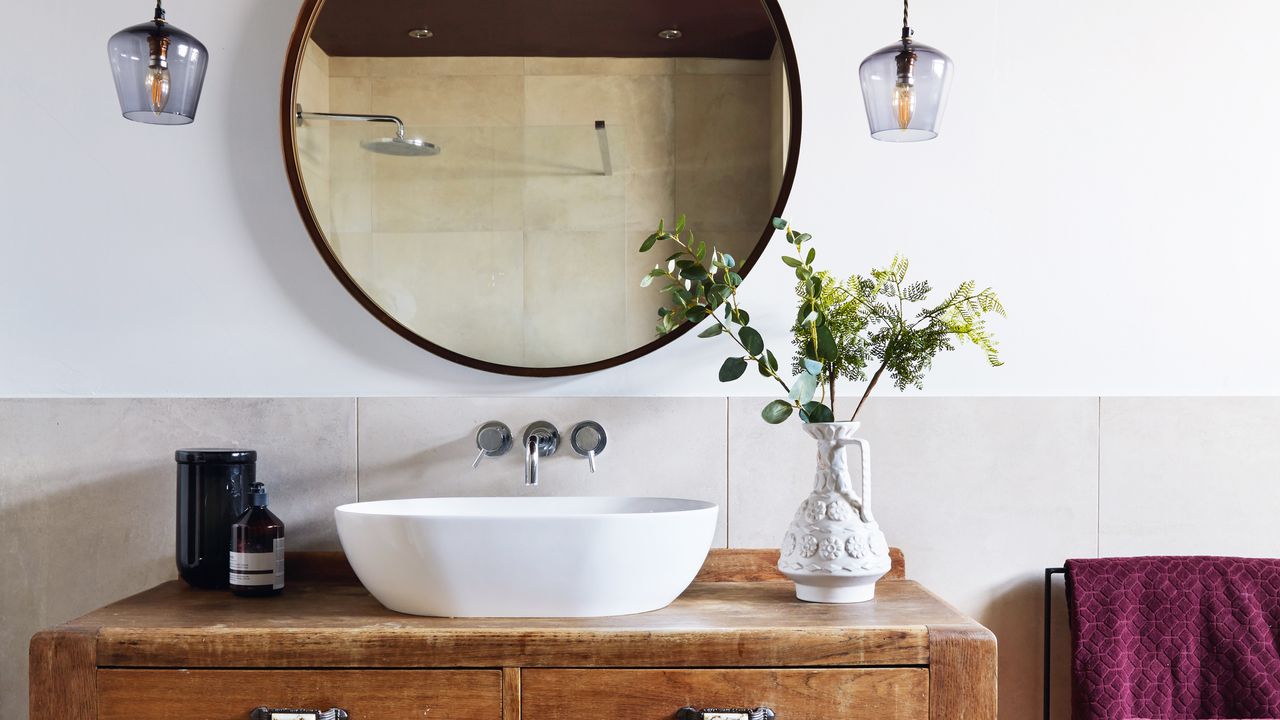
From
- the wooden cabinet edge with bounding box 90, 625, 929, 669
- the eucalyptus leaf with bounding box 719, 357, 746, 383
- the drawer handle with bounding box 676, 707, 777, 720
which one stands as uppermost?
the eucalyptus leaf with bounding box 719, 357, 746, 383

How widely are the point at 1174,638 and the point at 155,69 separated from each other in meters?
1.76

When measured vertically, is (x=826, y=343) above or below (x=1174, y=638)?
above

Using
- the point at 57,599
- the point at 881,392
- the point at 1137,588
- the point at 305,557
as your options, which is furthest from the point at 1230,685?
the point at 57,599

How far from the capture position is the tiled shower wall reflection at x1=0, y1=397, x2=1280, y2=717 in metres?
1.64

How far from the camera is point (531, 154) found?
165 cm

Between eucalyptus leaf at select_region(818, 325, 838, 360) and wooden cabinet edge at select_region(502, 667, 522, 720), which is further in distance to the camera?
eucalyptus leaf at select_region(818, 325, 838, 360)

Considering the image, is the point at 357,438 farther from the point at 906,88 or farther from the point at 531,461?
the point at 906,88

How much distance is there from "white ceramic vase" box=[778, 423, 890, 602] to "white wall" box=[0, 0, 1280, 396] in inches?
11.8

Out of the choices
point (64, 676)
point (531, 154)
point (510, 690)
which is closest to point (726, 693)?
point (510, 690)

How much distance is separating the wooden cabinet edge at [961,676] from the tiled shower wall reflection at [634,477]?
438 millimetres

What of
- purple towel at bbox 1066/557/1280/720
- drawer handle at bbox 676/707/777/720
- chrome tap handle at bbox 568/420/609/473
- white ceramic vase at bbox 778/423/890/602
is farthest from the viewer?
chrome tap handle at bbox 568/420/609/473

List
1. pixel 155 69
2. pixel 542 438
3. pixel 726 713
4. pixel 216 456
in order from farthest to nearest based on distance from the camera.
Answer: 1. pixel 542 438
2. pixel 216 456
3. pixel 155 69
4. pixel 726 713

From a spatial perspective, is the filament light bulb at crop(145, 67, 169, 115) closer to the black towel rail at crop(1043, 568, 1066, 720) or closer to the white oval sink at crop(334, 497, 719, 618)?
the white oval sink at crop(334, 497, 719, 618)

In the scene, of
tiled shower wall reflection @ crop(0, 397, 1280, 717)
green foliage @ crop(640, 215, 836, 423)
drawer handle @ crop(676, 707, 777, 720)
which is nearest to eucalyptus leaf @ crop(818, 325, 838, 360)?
green foliage @ crop(640, 215, 836, 423)
